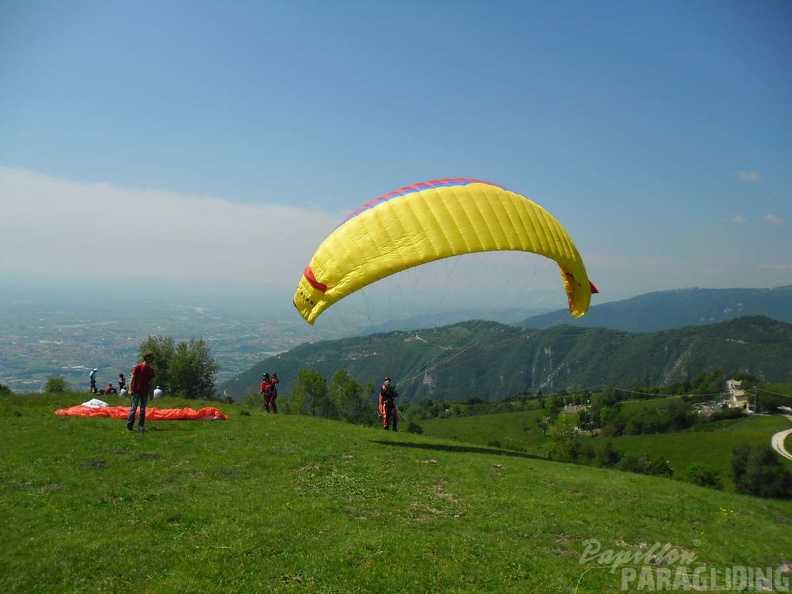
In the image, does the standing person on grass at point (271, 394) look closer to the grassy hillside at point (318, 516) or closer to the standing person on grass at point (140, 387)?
the grassy hillside at point (318, 516)

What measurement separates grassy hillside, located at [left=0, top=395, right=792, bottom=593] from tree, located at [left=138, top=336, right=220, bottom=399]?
119 ft

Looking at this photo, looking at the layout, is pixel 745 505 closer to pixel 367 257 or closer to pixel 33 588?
pixel 367 257

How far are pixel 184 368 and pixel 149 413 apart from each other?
120 feet

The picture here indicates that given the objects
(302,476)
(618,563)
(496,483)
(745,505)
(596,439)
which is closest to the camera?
(618,563)

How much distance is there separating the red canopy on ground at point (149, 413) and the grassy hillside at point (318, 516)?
3.11 ft

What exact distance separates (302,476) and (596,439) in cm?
10946

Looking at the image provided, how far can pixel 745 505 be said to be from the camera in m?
13.4

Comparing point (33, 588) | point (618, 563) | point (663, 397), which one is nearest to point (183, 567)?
point (33, 588)

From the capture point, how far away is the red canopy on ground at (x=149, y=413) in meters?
15.8

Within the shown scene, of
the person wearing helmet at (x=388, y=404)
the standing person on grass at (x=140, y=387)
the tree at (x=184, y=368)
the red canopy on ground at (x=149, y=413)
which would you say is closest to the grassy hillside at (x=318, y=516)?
the standing person on grass at (x=140, y=387)

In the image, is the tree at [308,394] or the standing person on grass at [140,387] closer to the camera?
the standing person on grass at [140,387]

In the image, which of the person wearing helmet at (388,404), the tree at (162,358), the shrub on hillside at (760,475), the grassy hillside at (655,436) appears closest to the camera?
the person wearing helmet at (388,404)

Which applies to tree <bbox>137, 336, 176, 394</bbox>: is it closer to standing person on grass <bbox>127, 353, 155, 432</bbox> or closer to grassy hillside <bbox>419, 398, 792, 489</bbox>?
grassy hillside <bbox>419, 398, 792, 489</bbox>

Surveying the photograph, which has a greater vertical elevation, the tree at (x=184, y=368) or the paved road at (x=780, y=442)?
the tree at (x=184, y=368)
